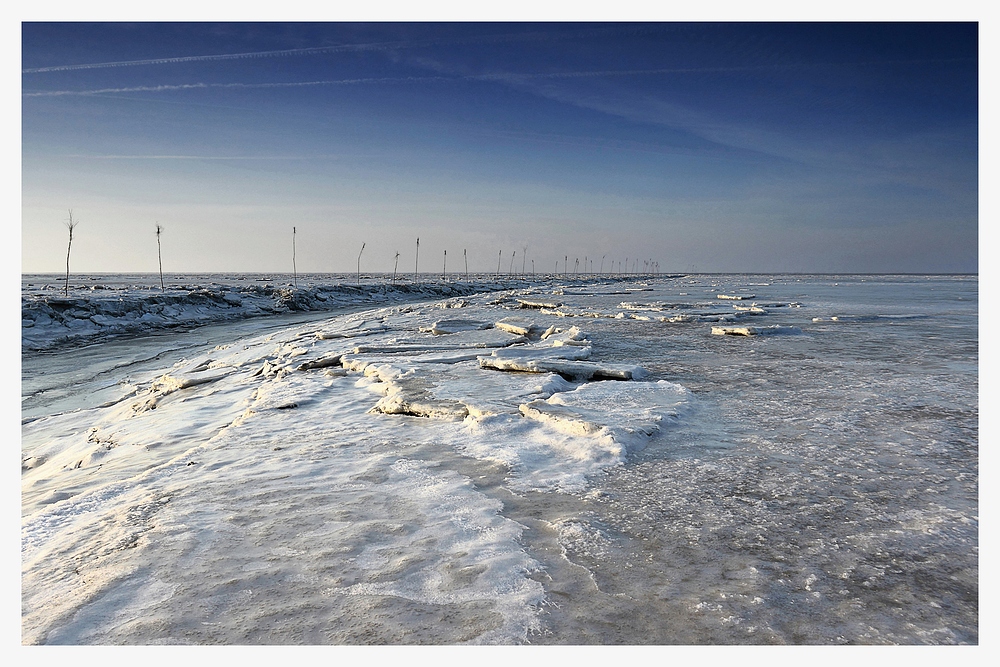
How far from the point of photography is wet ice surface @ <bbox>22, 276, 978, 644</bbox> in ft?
6.79

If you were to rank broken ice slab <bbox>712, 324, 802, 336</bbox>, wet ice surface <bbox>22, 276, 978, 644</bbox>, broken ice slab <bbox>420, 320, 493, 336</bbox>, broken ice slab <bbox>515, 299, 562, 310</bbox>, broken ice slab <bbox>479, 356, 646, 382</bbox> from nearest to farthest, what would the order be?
1. wet ice surface <bbox>22, 276, 978, 644</bbox>
2. broken ice slab <bbox>479, 356, 646, 382</bbox>
3. broken ice slab <bbox>712, 324, 802, 336</bbox>
4. broken ice slab <bbox>420, 320, 493, 336</bbox>
5. broken ice slab <bbox>515, 299, 562, 310</bbox>

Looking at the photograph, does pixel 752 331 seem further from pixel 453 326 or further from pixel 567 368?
pixel 453 326

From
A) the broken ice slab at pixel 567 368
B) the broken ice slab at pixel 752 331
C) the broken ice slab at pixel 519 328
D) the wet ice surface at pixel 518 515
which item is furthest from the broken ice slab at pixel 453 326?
the wet ice surface at pixel 518 515

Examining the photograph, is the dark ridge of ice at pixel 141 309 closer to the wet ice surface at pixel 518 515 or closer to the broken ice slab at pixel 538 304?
the broken ice slab at pixel 538 304

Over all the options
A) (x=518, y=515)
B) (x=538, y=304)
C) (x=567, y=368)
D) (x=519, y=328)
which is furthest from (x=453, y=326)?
(x=518, y=515)

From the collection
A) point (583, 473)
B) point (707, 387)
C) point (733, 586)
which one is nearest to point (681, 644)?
point (733, 586)

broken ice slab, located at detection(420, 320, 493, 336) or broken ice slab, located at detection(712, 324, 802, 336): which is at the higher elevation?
broken ice slab, located at detection(712, 324, 802, 336)

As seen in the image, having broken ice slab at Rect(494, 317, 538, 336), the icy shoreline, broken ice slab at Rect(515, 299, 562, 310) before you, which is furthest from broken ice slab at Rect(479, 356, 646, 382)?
the icy shoreline

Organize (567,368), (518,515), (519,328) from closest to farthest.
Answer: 1. (518,515)
2. (567,368)
3. (519,328)

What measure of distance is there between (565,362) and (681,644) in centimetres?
544

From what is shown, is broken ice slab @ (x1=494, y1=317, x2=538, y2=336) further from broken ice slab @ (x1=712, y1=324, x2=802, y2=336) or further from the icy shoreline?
the icy shoreline

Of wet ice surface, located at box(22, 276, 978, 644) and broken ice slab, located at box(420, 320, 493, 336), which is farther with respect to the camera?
broken ice slab, located at box(420, 320, 493, 336)

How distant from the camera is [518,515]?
116 inches
